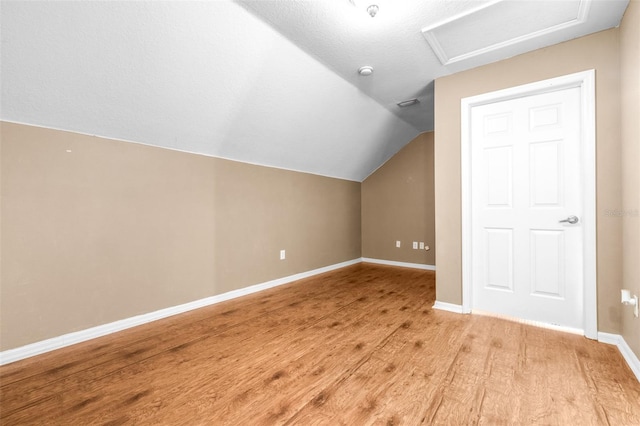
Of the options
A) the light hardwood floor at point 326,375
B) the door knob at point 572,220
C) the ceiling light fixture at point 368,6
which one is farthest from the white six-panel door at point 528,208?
the ceiling light fixture at point 368,6

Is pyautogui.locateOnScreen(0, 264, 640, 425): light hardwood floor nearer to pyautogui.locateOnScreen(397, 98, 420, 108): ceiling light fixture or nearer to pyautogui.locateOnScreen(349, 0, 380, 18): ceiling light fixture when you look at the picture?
pyautogui.locateOnScreen(349, 0, 380, 18): ceiling light fixture

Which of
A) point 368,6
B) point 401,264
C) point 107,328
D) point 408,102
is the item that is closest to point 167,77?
point 368,6

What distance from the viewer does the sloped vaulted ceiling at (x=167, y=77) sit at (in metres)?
1.68

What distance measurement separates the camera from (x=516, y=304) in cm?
256

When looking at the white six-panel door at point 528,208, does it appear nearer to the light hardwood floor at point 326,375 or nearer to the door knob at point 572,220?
the door knob at point 572,220

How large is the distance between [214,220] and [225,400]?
1925 millimetres

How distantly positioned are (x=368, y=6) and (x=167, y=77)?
5.04 feet

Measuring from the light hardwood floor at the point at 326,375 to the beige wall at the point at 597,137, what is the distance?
45 cm

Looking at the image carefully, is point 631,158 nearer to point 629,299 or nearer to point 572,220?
point 572,220

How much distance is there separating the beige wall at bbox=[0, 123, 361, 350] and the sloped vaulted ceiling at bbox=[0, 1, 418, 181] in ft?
0.66

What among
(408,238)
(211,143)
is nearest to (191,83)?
(211,143)

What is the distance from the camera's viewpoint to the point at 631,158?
1857 mm

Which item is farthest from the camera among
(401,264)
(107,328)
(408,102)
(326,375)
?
(401,264)

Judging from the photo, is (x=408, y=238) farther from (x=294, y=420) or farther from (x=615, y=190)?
(x=294, y=420)
